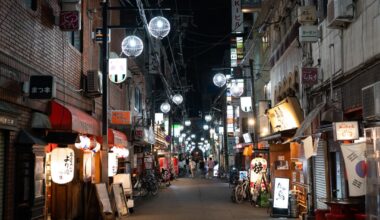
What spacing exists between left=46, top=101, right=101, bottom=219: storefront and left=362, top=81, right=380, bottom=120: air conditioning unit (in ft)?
26.4

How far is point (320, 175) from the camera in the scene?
1809 cm

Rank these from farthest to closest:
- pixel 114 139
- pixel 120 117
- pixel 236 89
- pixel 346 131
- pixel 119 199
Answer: pixel 236 89, pixel 120 117, pixel 114 139, pixel 119 199, pixel 346 131

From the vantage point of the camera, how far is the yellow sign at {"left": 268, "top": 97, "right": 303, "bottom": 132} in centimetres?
2080

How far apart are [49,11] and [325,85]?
9037 mm

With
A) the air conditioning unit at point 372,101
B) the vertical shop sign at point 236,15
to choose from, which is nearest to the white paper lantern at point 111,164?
the air conditioning unit at point 372,101

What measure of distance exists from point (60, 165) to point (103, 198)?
4211 millimetres

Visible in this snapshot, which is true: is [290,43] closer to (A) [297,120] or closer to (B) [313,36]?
(A) [297,120]

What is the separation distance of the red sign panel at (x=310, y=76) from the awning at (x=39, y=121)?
28.2 ft

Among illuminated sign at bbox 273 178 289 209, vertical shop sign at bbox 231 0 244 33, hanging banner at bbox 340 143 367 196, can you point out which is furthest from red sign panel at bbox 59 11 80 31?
vertical shop sign at bbox 231 0 244 33

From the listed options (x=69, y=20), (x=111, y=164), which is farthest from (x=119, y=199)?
(x=69, y=20)

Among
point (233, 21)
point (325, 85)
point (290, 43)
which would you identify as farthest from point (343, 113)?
point (233, 21)

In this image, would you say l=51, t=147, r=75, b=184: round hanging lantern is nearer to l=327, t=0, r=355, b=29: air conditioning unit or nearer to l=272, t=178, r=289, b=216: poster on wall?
l=327, t=0, r=355, b=29: air conditioning unit

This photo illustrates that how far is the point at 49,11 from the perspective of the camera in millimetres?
15406

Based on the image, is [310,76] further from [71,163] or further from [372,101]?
[71,163]
